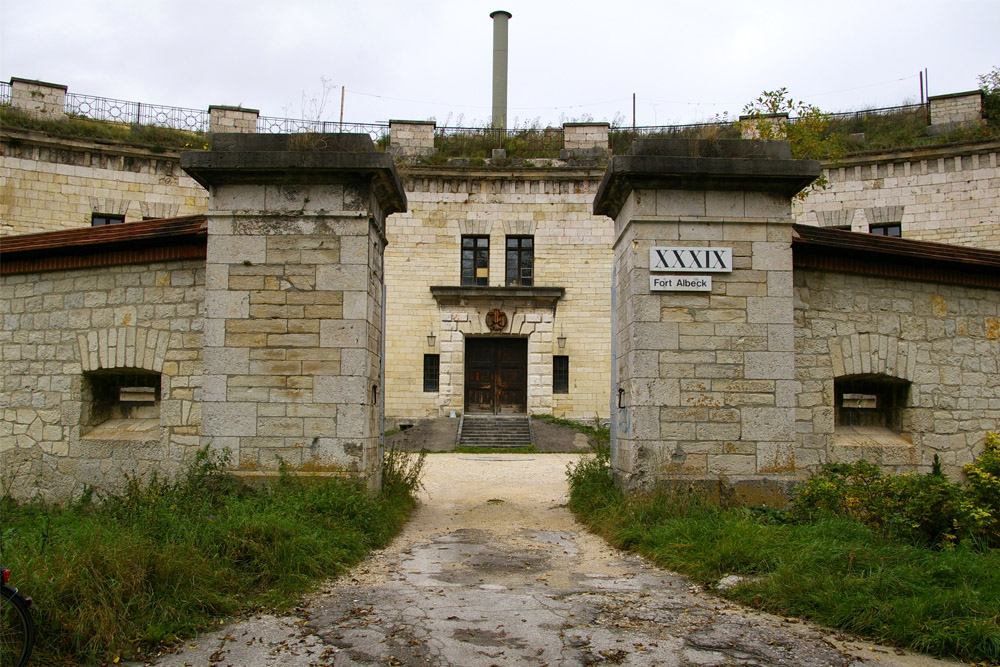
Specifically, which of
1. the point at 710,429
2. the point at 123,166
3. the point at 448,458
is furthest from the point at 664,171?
the point at 123,166

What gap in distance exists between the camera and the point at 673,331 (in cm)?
788

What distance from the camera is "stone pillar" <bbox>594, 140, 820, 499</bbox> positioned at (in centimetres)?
773

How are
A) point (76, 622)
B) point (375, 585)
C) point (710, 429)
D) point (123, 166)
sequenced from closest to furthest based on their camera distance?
point (76, 622) < point (375, 585) < point (710, 429) < point (123, 166)

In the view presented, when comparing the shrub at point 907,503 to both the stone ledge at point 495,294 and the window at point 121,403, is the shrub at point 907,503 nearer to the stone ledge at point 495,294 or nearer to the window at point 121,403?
the window at point 121,403

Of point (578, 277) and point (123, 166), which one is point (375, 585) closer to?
point (578, 277)

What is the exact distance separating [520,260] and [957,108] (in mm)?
13410

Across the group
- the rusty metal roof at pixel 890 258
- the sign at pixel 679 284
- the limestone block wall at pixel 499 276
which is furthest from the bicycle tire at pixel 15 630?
the limestone block wall at pixel 499 276

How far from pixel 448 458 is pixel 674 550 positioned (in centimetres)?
993

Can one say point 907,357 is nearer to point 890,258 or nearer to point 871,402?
point 871,402

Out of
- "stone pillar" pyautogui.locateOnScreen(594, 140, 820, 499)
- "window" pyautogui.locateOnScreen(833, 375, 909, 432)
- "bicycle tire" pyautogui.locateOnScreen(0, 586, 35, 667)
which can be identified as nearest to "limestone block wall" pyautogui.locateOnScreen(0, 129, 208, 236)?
"stone pillar" pyautogui.locateOnScreen(594, 140, 820, 499)

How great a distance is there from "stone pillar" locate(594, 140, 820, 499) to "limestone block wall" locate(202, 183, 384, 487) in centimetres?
281

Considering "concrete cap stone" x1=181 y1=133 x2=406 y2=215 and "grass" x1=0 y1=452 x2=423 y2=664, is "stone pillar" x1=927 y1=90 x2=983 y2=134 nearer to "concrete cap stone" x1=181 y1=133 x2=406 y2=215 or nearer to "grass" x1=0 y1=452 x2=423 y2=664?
"concrete cap stone" x1=181 y1=133 x2=406 y2=215

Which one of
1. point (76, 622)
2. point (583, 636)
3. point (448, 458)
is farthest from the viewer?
point (448, 458)

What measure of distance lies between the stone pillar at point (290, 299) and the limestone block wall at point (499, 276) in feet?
45.6
